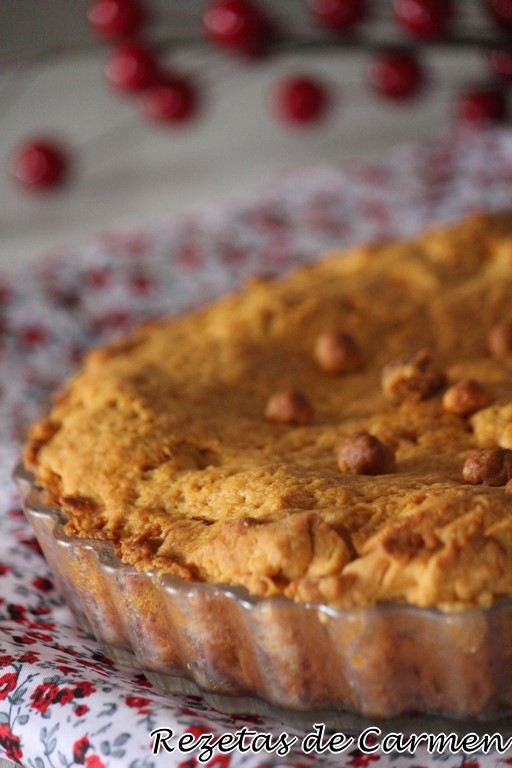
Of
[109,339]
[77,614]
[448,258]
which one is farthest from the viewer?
[109,339]

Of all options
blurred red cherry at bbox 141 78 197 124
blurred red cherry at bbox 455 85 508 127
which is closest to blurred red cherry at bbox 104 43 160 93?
blurred red cherry at bbox 141 78 197 124

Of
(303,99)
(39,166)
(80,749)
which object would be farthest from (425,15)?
(80,749)

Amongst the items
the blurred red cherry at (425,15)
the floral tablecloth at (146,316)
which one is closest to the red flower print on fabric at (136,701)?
the floral tablecloth at (146,316)

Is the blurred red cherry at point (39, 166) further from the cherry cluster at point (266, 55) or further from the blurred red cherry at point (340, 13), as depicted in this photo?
the blurred red cherry at point (340, 13)

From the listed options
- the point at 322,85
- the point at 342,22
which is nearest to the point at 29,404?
the point at 342,22

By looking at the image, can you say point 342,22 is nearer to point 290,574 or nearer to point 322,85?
point 322,85

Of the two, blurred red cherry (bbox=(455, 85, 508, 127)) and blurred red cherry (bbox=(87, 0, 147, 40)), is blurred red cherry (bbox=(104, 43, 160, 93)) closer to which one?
blurred red cherry (bbox=(87, 0, 147, 40))
